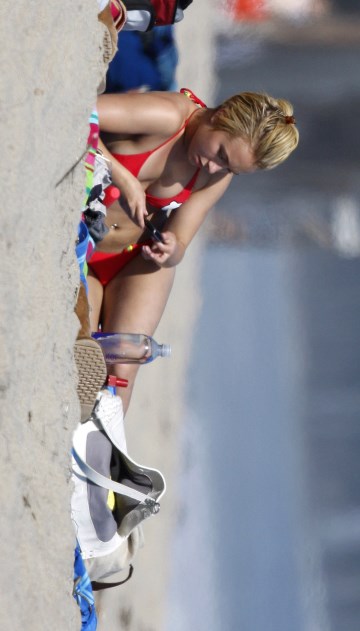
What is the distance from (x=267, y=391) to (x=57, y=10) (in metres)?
3.86

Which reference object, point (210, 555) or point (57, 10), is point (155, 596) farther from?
point (57, 10)

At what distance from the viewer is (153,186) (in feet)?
7.26

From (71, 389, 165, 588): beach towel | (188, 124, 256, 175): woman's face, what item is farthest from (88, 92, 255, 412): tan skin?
(71, 389, 165, 588): beach towel

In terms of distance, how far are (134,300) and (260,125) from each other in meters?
0.50

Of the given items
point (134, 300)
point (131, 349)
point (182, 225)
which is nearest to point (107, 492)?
point (131, 349)

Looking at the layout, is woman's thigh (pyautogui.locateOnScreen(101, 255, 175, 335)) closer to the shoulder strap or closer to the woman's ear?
the woman's ear

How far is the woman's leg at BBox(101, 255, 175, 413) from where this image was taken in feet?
7.09

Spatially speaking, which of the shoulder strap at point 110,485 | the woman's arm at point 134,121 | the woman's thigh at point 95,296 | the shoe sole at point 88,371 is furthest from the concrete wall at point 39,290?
the woman's thigh at point 95,296

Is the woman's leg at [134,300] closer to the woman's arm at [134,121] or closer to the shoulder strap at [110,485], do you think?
the woman's arm at [134,121]

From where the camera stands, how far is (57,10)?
3.81 feet

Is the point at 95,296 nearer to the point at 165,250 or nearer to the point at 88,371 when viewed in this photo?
the point at 165,250

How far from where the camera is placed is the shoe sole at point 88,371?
1.50m

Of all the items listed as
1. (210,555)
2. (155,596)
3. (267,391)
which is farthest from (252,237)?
(155,596)

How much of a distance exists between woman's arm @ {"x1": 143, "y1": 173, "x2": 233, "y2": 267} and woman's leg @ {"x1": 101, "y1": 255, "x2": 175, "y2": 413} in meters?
0.05
